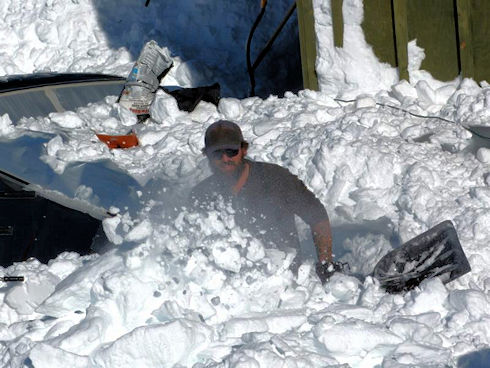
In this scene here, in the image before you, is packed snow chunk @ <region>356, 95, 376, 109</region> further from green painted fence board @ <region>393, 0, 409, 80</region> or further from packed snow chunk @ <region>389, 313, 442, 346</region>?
packed snow chunk @ <region>389, 313, 442, 346</region>

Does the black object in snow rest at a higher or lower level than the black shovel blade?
higher

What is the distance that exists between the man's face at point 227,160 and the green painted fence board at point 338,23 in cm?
271

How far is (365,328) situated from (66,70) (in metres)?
6.45

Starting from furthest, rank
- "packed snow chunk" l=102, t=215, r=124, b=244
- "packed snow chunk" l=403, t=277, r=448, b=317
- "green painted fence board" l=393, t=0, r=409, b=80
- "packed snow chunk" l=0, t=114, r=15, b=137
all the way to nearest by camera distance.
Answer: "packed snow chunk" l=0, t=114, r=15, b=137, "green painted fence board" l=393, t=0, r=409, b=80, "packed snow chunk" l=102, t=215, r=124, b=244, "packed snow chunk" l=403, t=277, r=448, b=317

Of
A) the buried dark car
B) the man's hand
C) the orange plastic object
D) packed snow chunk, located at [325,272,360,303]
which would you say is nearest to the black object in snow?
the orange plastic object

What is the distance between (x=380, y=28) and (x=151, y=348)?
405 centimetres

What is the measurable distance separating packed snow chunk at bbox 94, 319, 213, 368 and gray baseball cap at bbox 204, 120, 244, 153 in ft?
3.66

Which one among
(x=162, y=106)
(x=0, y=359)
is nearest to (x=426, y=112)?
(x=162, y=106)

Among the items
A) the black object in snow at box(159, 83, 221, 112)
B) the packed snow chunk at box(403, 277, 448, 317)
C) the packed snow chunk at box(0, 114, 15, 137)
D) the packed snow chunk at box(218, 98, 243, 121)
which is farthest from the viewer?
the black object in snow at box(159, 83, 221, 112)

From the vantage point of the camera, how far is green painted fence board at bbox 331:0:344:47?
24.2 feet

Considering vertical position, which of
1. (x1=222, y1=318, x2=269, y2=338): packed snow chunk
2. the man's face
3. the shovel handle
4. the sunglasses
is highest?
the sunglasses

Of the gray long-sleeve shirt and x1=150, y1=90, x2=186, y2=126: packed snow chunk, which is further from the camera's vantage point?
x1=150, y1=90, x2=186, y2=126: packed snow chunk

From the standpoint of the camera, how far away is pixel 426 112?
694 centimetres

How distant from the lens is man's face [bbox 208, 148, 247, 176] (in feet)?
16.1
